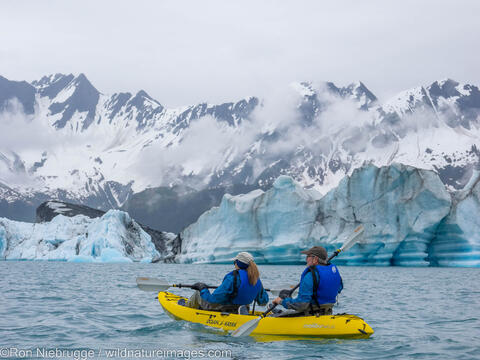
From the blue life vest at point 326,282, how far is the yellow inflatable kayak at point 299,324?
319 millimetres

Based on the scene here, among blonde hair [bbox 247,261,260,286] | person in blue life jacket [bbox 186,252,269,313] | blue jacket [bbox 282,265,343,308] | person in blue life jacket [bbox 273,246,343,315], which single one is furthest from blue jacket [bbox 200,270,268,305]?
blue jacket [bbox 282,265,343,308]

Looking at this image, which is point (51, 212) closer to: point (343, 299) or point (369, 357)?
point (343, 299)

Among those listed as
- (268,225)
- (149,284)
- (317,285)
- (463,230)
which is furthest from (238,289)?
(268,225)

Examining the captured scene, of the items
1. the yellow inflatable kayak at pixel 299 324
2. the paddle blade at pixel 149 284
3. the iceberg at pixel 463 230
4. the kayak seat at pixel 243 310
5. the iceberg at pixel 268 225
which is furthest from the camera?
the iceberg at pixel 268 225

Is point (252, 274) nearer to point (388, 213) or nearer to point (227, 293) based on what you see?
point (227, 293)

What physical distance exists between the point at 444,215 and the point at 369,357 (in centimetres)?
4065

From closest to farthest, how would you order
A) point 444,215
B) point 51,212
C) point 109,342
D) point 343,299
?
point 109,342 < point 343,299 < point 444,215 < point 51,212

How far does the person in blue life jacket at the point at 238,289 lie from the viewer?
9836 mm

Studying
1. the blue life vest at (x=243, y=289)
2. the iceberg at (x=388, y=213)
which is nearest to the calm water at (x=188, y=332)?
the blue life vest at (x=243, y=289)

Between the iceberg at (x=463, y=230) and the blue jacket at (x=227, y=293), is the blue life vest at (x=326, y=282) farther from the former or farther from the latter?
the iceberg at (x=463, y=230)

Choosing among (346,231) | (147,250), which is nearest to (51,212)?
(147,250)

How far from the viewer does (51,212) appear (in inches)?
4434

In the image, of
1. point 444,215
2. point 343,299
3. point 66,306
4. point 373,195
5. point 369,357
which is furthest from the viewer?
point 373,195

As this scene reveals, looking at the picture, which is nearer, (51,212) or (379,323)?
(379,323)
